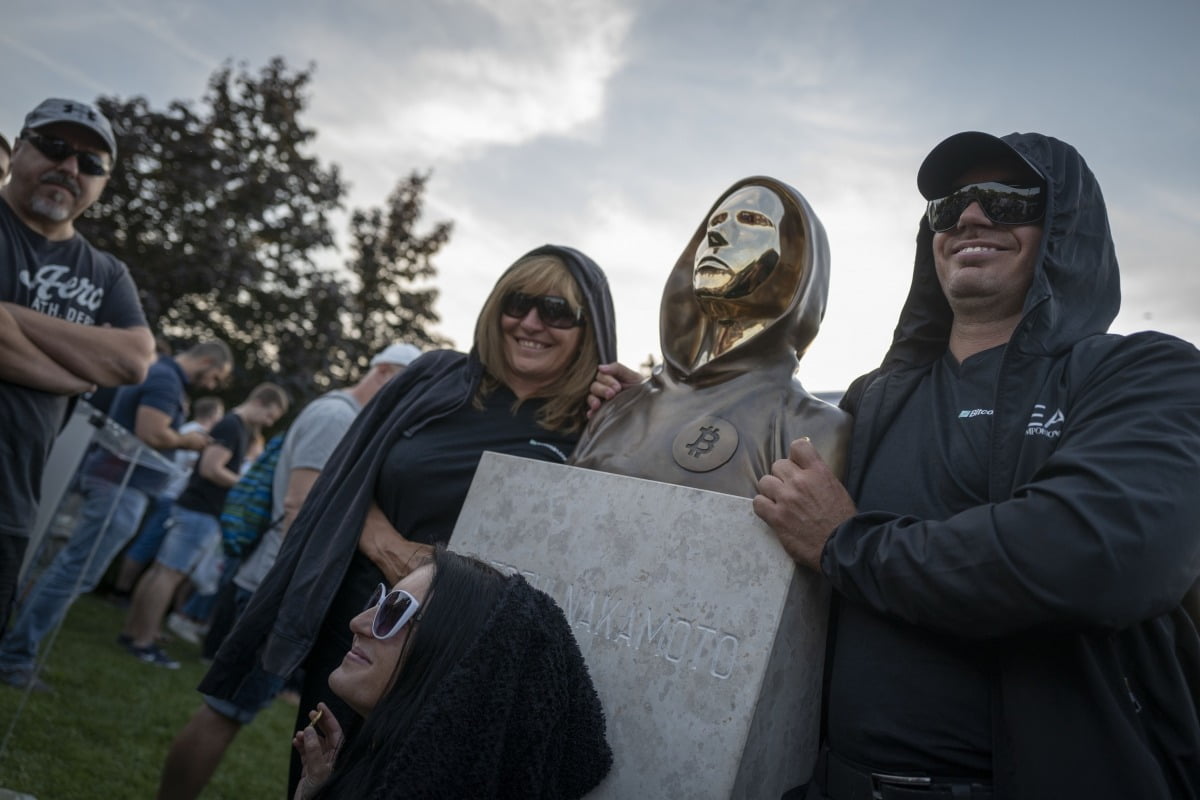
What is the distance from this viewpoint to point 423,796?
1680 millimetres

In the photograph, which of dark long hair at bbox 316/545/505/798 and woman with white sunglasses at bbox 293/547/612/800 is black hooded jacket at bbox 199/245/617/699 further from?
dark long hair at bbox 316/545/505/798

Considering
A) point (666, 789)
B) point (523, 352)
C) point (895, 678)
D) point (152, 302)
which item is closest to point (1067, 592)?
point (895, 678)

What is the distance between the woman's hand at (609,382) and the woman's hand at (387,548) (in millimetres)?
643

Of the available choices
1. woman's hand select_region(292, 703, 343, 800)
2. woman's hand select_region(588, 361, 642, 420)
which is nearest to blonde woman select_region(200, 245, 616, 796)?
woman's hand select_region(588, 361, 642, 420)

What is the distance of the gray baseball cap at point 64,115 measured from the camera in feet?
11.0

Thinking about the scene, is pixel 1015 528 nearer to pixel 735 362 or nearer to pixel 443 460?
pixel 735 362

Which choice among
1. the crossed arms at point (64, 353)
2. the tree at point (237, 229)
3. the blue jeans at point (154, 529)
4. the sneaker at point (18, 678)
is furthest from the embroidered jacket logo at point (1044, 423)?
the tree at point (237, 229)

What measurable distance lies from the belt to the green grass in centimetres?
321

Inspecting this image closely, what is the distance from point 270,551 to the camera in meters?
4.56

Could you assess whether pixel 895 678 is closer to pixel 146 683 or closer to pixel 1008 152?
pixel 1008 152

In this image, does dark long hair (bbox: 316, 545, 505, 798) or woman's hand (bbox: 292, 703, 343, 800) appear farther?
woman's hand (bbox: 292, 703, 343, 800)

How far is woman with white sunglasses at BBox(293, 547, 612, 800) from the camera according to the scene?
173 cm

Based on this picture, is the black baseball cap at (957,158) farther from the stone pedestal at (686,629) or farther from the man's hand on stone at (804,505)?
the stone pedestal at (686,629)

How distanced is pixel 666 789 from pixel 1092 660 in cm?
89
